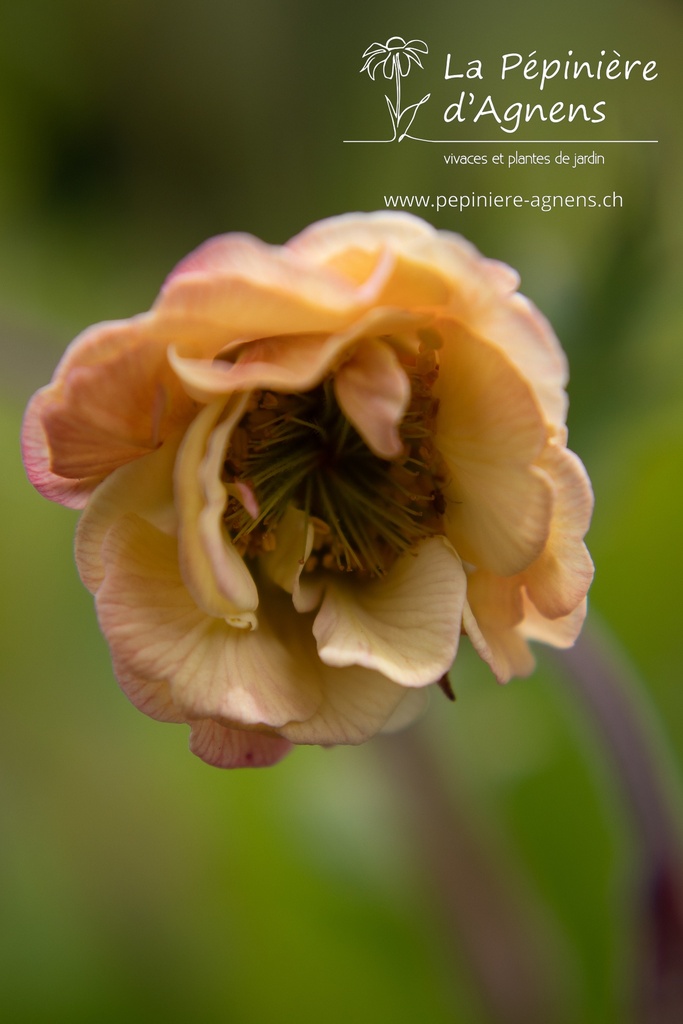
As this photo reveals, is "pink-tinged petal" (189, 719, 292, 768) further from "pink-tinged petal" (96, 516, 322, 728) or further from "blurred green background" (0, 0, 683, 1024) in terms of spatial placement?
"blurred green background" (0, 0, 683, 1024)

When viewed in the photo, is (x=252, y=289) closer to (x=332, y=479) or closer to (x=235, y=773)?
(x=332, y=479)

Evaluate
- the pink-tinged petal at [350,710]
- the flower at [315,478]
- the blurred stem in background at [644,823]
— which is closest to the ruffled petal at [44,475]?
the flower at [315,478]

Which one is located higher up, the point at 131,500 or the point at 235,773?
the point at 131,500

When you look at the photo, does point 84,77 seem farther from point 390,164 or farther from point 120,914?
point 120,914

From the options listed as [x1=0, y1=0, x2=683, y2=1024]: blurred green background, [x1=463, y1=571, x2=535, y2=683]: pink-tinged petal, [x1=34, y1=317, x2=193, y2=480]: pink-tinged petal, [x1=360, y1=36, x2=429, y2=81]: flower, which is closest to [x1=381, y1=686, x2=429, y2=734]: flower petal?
[x1=463, y1=571, x2=535, y2=683]: pink-tinged petal

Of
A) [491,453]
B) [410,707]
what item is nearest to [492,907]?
[410,707]

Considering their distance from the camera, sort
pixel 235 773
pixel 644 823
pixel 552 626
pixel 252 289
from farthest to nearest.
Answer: pixel 235 773 < pixel 644 823 < pixel 552 626 < pixel 252 289
